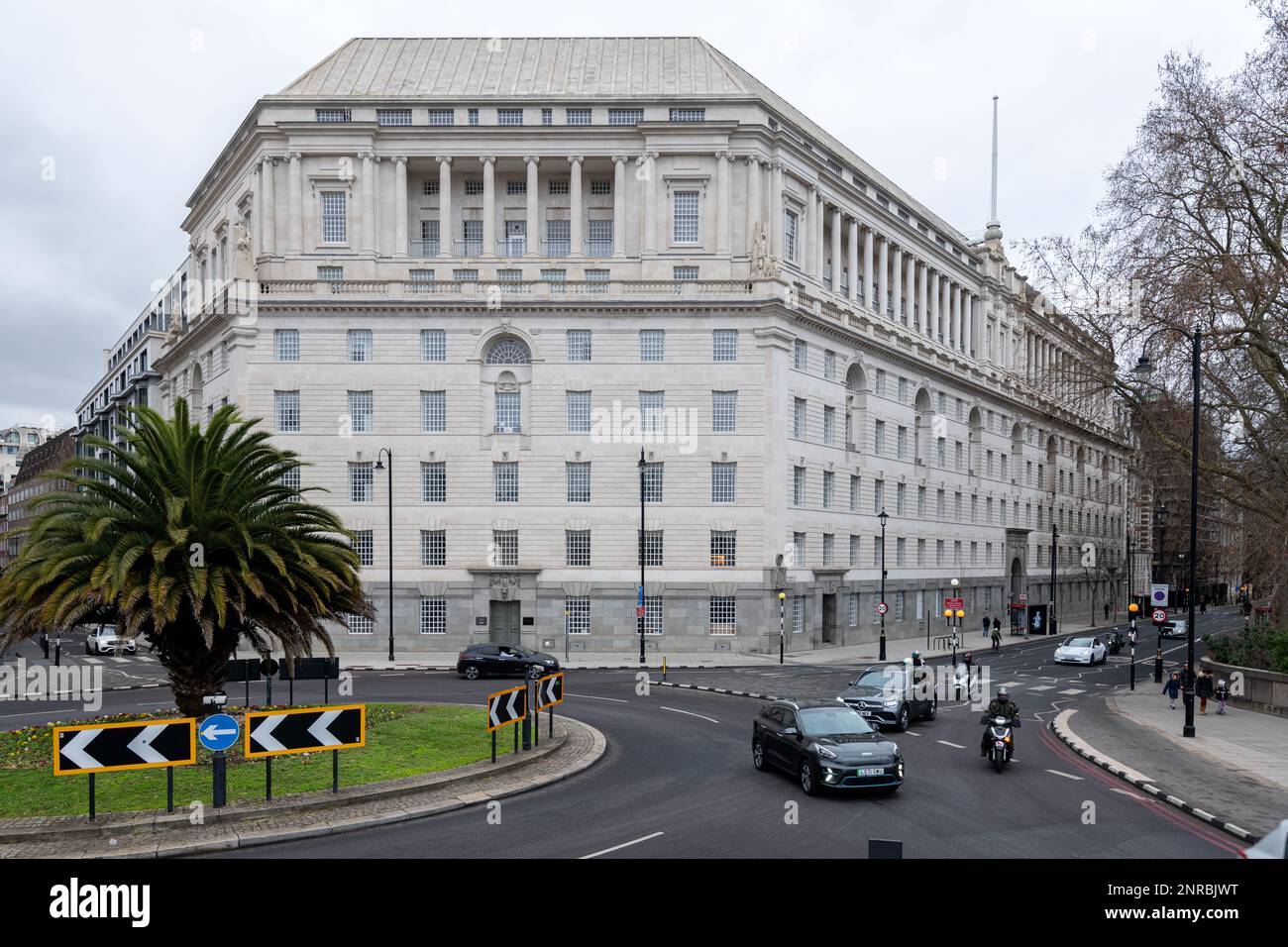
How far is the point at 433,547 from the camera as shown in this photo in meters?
48.2

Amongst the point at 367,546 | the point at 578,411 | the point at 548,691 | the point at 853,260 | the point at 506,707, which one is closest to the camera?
the point at 506,707

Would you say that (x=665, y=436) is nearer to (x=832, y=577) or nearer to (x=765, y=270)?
(x=765, y=270)

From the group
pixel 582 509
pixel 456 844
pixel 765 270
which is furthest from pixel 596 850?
pixel 765 270

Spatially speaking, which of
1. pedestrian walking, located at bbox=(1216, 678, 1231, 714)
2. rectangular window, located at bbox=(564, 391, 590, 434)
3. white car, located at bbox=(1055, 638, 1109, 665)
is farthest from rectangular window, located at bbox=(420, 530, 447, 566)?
pedestrian walking, located at bbox=(1216, 678, 1231, 714)

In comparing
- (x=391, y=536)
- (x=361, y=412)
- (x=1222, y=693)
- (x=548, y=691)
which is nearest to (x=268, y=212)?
(x=361, y=412)

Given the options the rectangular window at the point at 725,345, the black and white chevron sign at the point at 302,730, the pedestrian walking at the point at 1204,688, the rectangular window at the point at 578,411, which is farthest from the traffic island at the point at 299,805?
the rectangular window at the point at 725,345

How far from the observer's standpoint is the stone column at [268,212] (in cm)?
5166

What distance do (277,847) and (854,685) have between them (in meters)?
17.6

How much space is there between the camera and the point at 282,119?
51.7 m

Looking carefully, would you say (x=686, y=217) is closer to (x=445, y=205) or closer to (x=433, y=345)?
(x=445, y=205)

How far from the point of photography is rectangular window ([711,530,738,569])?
47.8 metres

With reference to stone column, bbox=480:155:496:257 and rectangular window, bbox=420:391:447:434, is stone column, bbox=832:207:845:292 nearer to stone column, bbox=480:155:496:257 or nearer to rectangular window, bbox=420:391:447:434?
stone column, bbox=480:155:496:257

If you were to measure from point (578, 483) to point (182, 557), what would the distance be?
31060mm

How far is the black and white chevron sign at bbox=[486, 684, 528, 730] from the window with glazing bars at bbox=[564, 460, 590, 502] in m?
28.9
